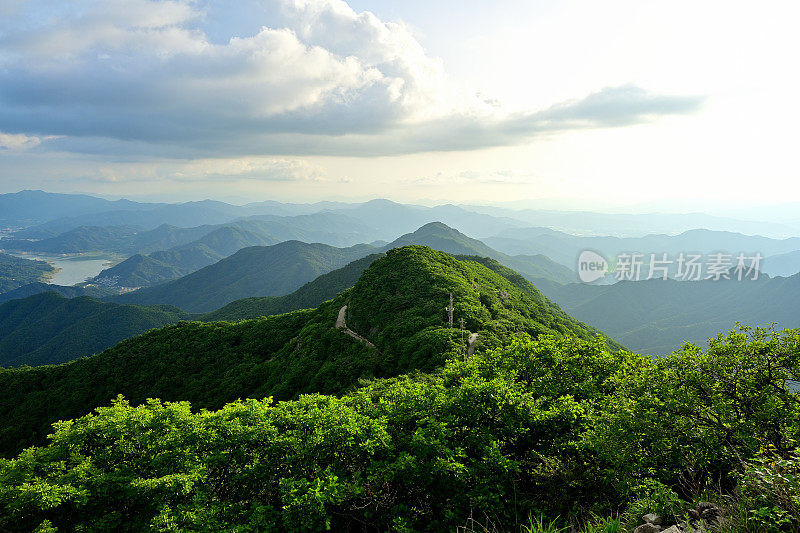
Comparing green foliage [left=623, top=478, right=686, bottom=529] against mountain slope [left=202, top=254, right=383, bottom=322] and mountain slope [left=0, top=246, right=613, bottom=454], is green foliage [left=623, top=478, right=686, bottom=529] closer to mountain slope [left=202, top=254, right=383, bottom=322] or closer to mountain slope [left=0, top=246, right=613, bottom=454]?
mountain slope [left=0, top=246, right=613, bottom=454]

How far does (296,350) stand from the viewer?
161 ft

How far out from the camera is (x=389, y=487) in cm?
1416

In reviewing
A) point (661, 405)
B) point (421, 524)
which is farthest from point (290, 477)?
point (661, 405)

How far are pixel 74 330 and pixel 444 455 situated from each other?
216 metres

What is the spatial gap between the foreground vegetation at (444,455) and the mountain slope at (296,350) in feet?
55.5

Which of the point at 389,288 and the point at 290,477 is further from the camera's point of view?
the point at 389,288

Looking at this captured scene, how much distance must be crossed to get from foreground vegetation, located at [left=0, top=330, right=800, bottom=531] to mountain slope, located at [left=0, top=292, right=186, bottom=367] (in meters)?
172

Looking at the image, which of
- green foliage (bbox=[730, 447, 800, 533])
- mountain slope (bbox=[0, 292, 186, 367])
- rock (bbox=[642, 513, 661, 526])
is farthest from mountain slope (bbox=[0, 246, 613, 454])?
mountain slope (bbox=[0, 292, 186, 367])

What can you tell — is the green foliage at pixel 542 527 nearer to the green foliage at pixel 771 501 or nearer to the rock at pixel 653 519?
the rock at pixel 653 519

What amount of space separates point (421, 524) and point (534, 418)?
19.9 feet

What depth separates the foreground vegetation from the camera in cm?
1177

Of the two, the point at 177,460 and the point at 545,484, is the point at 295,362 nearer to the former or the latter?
the point at 177,460

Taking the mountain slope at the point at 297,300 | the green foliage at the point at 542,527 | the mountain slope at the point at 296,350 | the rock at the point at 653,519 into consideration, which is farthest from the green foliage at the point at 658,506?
the mountain slope at the point at 297,300

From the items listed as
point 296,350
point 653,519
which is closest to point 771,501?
point 653,519
